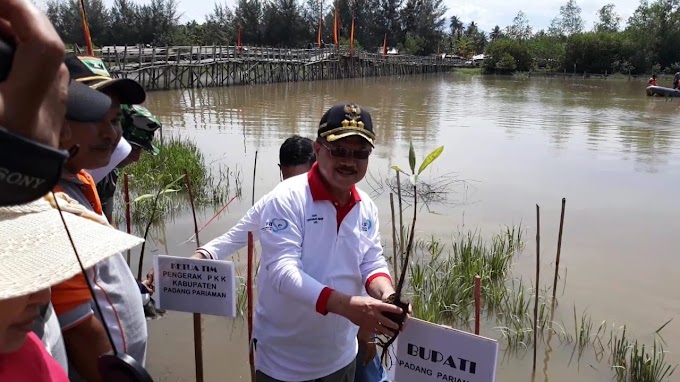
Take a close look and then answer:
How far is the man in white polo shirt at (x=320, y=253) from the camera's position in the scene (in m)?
1.71

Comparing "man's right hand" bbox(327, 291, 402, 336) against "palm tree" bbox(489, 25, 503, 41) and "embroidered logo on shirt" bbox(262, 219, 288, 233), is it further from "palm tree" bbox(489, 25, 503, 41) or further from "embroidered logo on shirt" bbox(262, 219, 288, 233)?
"palm tree" bbox(489, 25, 503, 41)

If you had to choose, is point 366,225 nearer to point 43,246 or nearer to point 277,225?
point 277,225

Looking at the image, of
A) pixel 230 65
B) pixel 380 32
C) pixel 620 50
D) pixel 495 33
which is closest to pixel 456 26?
pixel 495 33

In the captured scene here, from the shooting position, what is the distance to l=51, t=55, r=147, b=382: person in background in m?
1.33

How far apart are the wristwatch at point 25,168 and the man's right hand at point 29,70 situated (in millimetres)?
63

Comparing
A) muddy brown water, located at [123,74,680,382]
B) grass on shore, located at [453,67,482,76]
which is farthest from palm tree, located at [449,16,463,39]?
muddy brown water, located at [123,74,680,382]

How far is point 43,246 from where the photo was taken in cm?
94

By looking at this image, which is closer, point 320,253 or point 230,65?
point 320,253

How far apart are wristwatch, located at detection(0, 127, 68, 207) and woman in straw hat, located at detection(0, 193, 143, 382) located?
216 millimetres

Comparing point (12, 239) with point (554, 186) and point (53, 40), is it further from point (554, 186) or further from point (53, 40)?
point (554, 186)

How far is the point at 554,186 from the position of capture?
9461 millimetres

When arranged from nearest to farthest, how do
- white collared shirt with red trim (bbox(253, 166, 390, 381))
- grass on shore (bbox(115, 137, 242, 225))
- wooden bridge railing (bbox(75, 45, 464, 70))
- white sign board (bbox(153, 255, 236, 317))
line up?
white collared shirt with red trim (bbox(253, 166, 390, 381)) < white sign board (bbox(153, 255, 236, 317)) < grass on shore (bbox(115, 137, 242, 225)) < wooden bridge railing (bbox(75, 45, 464, 70))

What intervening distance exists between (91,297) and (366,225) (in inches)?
34.6

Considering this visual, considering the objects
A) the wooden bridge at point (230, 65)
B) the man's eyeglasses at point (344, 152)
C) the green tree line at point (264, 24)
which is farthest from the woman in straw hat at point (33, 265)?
the green tree line at point (264, 24)
